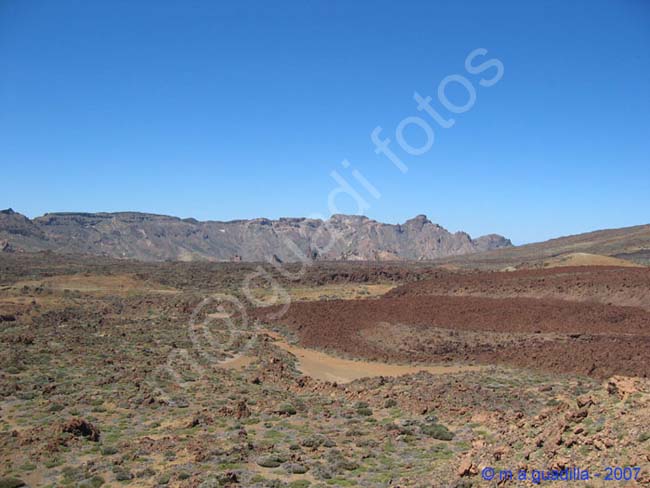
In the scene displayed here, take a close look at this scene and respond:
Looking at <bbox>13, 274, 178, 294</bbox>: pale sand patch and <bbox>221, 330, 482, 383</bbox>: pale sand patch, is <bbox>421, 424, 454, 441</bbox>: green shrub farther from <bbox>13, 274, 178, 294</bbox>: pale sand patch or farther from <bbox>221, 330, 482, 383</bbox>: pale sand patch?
<bbox>13, 274, 178, 294</bbox>: pale sand patch

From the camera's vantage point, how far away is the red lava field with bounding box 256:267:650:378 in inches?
892

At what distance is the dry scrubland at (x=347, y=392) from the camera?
10945 mm

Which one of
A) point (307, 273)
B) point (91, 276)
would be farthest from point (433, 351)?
point (91, 276)

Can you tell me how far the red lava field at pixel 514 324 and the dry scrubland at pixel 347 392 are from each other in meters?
0.13

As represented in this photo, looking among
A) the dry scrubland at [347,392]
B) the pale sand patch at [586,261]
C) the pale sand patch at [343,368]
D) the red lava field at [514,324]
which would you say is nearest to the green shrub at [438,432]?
the dry scrubland at [347,392]

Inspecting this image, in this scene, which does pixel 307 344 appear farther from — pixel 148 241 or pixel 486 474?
pixel 148 241

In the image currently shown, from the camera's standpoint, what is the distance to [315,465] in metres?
11.9

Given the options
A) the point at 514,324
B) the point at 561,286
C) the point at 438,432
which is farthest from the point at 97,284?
the point at 438,432

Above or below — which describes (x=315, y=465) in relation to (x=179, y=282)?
below

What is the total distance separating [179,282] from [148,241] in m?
138

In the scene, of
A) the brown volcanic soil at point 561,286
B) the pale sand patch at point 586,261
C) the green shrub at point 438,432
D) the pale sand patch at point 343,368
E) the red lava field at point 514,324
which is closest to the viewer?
the green shrub at point 438,432

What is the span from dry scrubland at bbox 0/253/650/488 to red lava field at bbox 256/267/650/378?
132mm

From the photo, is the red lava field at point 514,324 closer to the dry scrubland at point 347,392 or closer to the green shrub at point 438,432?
the dry scrubland at point 347,392

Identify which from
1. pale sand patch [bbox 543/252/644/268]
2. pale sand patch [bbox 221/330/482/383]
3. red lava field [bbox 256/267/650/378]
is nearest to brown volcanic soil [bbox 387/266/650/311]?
red lava field [bbox 256/267/650/378]
